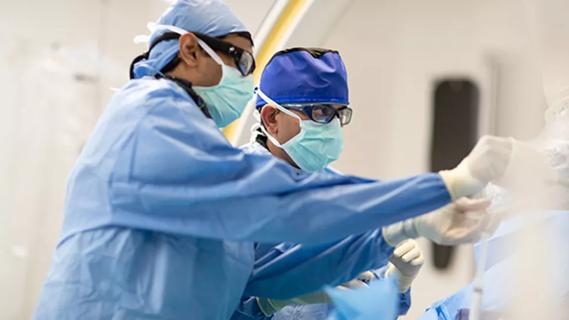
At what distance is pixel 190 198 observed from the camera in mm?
1072

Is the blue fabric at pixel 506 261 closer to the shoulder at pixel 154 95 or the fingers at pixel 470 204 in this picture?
the fingers at pixel 470 204

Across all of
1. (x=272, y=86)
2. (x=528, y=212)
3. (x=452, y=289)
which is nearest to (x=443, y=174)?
(x=528, y=212)

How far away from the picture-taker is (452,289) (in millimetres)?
2336

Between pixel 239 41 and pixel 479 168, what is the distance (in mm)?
523

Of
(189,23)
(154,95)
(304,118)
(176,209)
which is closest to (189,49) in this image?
(189,23)

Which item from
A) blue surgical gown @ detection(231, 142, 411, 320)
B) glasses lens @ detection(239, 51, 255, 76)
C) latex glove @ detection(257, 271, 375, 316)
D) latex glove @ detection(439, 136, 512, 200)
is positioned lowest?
latex glove @ detection(257, 271, 375, 316)

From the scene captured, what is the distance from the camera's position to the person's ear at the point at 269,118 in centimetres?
170

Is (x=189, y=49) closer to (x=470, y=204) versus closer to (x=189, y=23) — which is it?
(x=189, y=23)

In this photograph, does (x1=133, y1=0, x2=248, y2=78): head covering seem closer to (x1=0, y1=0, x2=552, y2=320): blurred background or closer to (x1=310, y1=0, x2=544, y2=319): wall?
(x1=0, y1=0, x2=552, y2=320): blurred background

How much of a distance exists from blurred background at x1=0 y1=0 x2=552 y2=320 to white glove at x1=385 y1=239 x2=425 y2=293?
0.97ft

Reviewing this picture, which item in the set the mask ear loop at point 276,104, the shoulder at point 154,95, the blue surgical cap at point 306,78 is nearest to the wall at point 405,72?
the blue surgical cap at point 306,78

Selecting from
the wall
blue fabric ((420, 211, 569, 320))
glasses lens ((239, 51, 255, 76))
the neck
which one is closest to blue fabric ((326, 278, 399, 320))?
blue fabric ((420, 211, 569, 320))

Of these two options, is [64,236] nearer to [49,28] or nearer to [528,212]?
[528,212]

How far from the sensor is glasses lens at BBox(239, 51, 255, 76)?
52.2 inches
